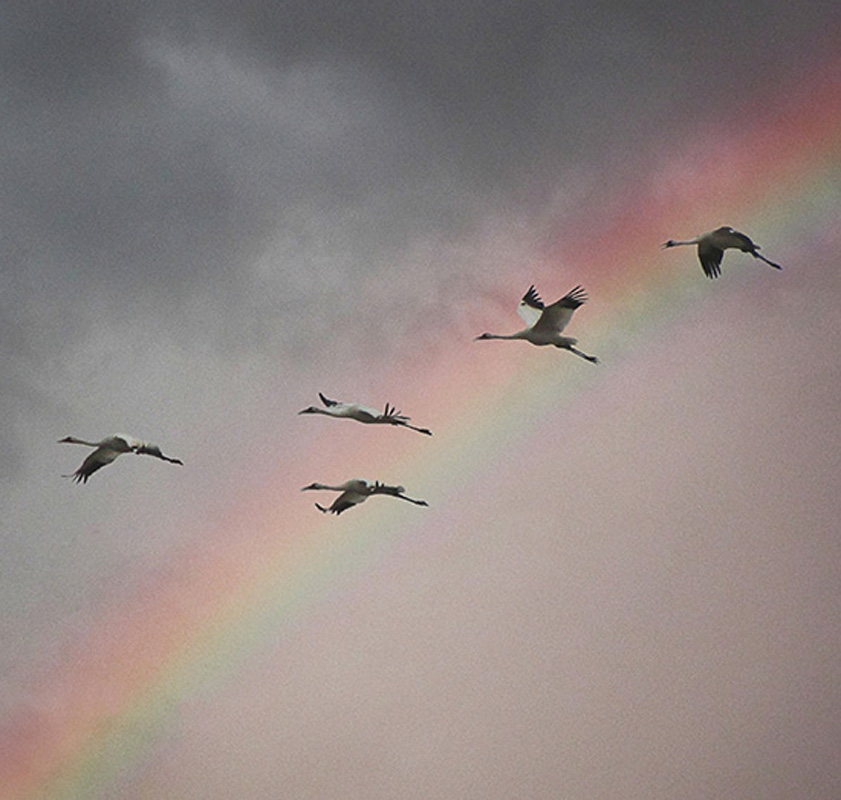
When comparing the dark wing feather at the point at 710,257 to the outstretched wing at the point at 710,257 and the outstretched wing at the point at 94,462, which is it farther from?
the outstretched wing at the point at 94,462

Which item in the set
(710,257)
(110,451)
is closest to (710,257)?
(710,257)

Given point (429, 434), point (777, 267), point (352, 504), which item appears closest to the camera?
point (777, 267)

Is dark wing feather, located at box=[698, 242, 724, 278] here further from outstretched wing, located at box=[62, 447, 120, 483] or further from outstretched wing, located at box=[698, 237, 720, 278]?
outstretched wing, located at box=[62, 447, 120, 483]

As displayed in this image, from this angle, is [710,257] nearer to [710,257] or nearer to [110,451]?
[710,257]

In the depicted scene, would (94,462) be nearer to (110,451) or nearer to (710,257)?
(110,451)

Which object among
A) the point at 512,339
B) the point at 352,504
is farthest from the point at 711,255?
the point at 352,504

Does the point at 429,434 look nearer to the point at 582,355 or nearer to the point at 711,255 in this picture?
the point at 582,355

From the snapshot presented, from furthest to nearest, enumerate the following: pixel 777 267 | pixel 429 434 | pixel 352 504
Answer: pixel 352 504
pixel 429 434
pixel 777 267

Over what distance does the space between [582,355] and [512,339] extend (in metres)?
2.63

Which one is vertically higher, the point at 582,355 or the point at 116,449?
the point at 582,355

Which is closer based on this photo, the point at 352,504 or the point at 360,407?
the point at 360,407

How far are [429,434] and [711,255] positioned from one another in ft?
32.8

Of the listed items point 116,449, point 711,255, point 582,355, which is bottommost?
point 116,449

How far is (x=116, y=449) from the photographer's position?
43531mm
